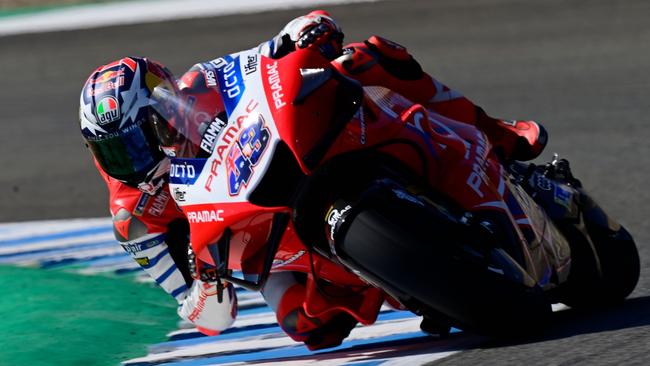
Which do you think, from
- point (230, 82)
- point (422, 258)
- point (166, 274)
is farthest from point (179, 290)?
point (422, 258)

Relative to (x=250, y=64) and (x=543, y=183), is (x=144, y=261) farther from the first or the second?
(x=543, y=183)

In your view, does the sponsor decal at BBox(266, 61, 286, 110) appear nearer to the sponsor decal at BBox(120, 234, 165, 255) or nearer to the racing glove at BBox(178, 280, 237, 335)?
A: the racing glove at BBox(178, 280, 237, 335)

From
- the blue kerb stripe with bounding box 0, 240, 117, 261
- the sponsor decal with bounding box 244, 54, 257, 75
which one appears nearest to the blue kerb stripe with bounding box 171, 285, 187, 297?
the sponsor decal with bounding box 244, 54, 257, 75

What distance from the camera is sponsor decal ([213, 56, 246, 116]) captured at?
384 cm

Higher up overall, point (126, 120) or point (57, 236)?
point (126, 120)

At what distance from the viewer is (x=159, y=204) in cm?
477

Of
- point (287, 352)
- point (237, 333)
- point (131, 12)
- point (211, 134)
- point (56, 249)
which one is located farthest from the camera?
point (131, 12)

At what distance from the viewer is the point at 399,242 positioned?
345 centimetres

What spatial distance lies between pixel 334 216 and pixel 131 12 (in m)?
9.94

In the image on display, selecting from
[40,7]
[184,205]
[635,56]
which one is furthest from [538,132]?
[40,7]

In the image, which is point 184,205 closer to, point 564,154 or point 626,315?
point 626,315

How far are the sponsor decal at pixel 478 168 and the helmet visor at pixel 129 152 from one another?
42.1 inches

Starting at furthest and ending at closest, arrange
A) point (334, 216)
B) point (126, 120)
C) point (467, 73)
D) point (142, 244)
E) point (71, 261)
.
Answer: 1. point (467, 73)
2. point (71, 261)
3. point (142, 244)
4. point (126, 120)
5. point (334, 216)

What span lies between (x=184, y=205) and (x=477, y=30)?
7497mm
